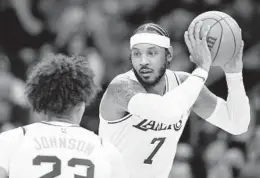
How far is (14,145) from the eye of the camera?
3.82 meters

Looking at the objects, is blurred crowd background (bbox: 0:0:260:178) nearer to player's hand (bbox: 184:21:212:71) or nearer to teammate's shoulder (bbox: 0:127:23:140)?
player's hand (bbox: 184:21:212:71)

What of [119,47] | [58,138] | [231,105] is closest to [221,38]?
[231,105]

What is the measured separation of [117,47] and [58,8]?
52.4 inches

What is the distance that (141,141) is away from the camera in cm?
592

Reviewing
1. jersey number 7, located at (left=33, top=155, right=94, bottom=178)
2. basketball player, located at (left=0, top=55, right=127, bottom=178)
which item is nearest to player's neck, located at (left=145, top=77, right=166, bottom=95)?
basketball player, located at (left=0, top=55, right=127, bottom=178)

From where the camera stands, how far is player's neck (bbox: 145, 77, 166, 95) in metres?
6.02

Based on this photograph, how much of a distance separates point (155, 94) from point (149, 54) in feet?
1.37

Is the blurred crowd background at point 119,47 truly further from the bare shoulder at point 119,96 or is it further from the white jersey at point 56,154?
the white jersey at point 56,154

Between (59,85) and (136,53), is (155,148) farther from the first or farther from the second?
(59,85)

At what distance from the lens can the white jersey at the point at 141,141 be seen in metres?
5.92

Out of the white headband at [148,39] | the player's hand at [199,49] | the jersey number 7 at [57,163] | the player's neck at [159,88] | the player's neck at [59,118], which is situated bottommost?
the jersey number 7 at [57,163]

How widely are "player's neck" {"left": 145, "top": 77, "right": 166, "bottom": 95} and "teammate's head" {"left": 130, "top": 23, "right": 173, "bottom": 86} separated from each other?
5 centimetres

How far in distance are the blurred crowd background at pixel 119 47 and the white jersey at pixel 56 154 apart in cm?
549

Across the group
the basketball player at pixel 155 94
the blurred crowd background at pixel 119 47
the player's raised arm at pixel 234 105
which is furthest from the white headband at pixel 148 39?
the blurred crowd background at pixel 119 47
